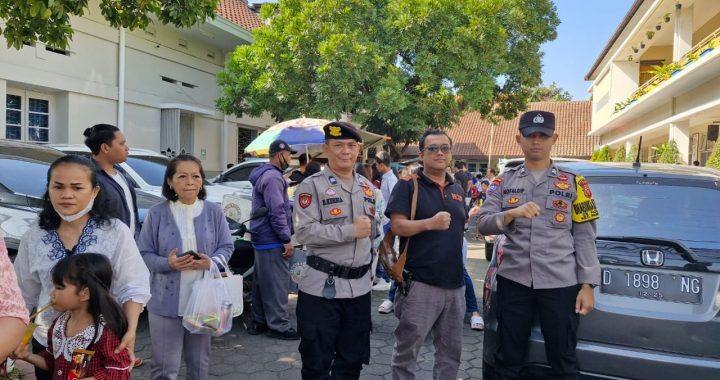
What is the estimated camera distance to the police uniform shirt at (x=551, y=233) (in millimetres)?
2748

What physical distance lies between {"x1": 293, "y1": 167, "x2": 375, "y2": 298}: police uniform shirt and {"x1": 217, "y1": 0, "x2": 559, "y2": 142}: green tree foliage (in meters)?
10.6

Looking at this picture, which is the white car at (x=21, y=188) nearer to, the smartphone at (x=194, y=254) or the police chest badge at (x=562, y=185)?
the smartphone at (x=194, y=254)

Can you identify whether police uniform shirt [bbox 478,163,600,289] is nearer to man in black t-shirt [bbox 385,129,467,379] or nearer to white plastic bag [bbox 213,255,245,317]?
man in black t-shirt [bbox 385,129,467,379]

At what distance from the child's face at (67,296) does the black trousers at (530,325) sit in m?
2.18

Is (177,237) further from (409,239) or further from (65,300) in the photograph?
(409,239)

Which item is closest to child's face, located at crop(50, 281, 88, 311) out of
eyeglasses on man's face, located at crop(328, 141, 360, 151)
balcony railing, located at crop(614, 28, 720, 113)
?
eyeglasses on man's face, located at crop(328, 141, 360, 151)

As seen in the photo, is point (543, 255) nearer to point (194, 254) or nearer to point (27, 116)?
point (194, 254)

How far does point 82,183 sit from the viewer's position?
2191 millimetres

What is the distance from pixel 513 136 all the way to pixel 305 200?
103 ft

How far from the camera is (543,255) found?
9.11ft

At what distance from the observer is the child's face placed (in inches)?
80.3

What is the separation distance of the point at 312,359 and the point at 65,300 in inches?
52.1

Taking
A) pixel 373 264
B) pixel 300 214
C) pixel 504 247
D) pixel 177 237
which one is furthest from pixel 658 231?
pixel 177 237

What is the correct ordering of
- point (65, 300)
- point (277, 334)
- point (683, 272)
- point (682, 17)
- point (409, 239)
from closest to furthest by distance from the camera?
point (65, 300), point (683, 272), point (409, 239), point (277, 334), point (682, 17)
